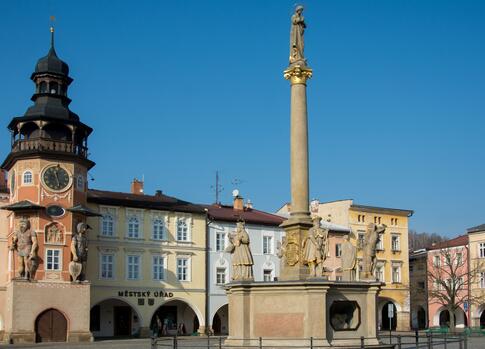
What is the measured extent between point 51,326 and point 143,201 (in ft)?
41.7

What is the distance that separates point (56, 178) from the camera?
157ft

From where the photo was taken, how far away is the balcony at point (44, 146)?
47.8m

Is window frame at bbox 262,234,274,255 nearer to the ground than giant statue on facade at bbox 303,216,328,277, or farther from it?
farther from it

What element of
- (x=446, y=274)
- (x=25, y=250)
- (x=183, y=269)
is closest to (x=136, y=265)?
(x=183, y=269)

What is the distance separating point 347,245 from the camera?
27.7 m

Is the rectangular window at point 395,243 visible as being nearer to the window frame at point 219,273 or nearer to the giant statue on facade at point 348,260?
the window frame at point 219,273

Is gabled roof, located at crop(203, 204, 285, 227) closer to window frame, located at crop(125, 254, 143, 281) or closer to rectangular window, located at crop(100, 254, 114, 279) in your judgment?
window frame, located at crop(125, 254, 143, 281)

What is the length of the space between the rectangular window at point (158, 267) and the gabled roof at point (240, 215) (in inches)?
210

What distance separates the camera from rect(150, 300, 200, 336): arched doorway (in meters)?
56.9

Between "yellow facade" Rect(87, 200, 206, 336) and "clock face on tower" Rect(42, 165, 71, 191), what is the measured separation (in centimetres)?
536

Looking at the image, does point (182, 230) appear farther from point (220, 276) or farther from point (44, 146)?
point (44, 146)

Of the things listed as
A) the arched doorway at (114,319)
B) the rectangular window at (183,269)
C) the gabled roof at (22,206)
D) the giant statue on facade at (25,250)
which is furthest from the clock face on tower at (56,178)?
the rectangular window at (183,269)

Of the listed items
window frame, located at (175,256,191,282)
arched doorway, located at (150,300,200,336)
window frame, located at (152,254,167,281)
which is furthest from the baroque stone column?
arched doorway, located at (150,300,200,336)

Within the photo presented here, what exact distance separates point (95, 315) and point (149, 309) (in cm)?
382
